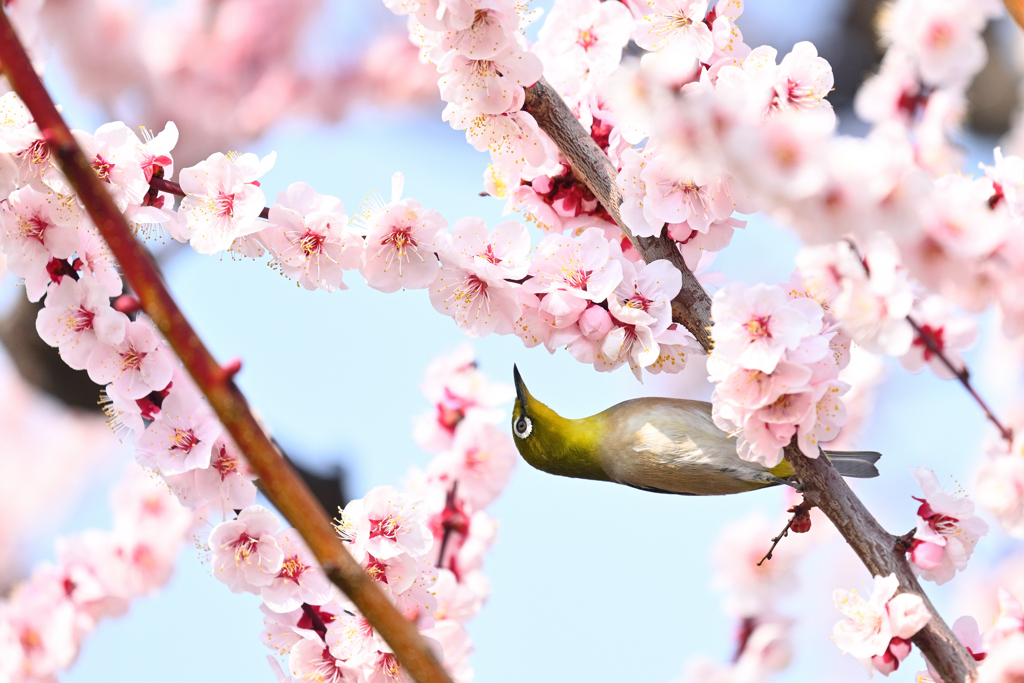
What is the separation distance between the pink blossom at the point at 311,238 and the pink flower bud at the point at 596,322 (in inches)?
21.7

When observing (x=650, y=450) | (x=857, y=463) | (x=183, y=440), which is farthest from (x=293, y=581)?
(x=857, y=463)

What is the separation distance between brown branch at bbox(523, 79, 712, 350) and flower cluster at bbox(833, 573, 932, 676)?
2.14ft

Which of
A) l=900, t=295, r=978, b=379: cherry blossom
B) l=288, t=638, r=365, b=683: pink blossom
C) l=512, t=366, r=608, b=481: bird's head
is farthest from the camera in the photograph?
l=512, t=366, r=608, b=481: bird's head

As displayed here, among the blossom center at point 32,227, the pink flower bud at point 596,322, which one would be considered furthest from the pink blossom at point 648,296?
the blossom center at point 32,227

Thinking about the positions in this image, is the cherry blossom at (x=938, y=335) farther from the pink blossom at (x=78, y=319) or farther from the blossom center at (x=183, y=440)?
the pink blossom at (x=78, y=319)

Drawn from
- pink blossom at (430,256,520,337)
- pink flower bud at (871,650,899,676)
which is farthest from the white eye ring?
pink flower bud at (871,650,899,676)

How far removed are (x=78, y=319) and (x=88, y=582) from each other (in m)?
2.02

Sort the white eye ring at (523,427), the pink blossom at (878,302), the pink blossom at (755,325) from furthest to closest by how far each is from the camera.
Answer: the white eye ring at (523,427) → the pink blossom at (755,325) → the pink blossom at (878,302)

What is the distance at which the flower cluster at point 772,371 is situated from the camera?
147cm

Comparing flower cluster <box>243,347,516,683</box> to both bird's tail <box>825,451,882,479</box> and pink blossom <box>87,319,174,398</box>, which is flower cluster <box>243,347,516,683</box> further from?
bird's tail <box>825,451,882,479</box>

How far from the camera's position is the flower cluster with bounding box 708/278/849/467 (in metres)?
1.47

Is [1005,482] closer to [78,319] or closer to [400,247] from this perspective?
[400,247]

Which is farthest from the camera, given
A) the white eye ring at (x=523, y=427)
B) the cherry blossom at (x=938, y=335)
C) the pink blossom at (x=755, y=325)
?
the white eye ring at (x=523, y=427)

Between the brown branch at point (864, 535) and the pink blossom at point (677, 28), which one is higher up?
the pink blossom at point (677, 28)
